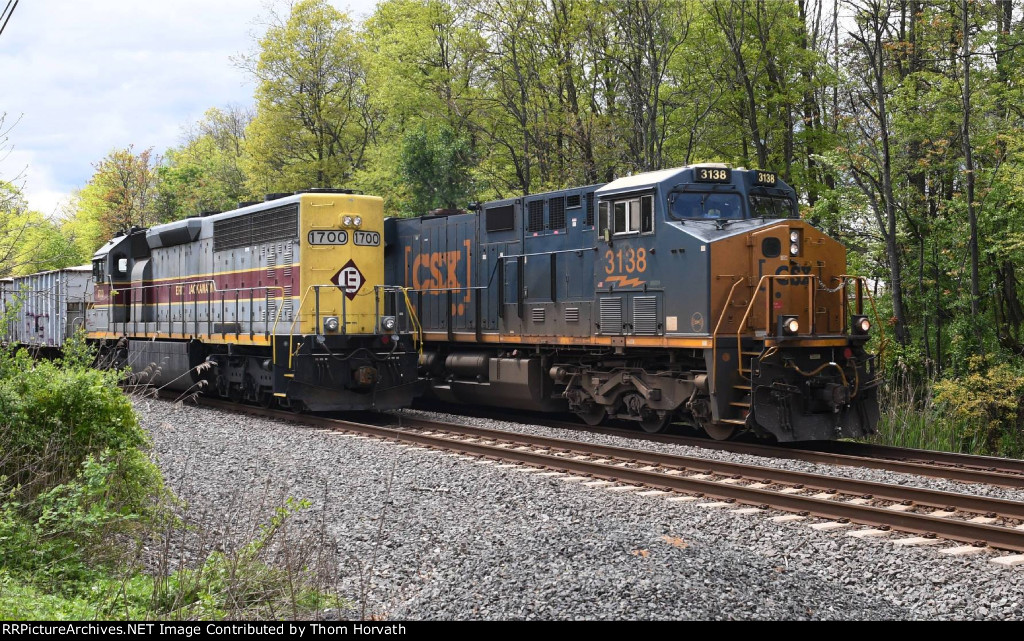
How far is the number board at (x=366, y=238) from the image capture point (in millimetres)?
14414

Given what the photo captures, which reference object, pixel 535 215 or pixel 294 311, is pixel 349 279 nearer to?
pixel 294 311

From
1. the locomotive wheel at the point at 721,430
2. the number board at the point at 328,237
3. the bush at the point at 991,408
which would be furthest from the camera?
the number board at the point at 328,237

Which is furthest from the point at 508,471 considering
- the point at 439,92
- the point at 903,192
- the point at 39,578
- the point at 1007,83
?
the point at 439,92

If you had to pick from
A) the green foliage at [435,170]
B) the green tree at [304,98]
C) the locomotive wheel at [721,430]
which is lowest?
the locomotive wheel at [721,430]

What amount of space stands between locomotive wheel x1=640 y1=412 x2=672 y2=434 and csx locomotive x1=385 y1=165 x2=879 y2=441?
0.02m

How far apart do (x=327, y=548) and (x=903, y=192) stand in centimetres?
1457

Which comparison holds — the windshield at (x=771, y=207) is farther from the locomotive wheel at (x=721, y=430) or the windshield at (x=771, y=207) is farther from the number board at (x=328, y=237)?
the number board at (x=328, y=237)

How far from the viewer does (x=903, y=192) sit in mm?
17031

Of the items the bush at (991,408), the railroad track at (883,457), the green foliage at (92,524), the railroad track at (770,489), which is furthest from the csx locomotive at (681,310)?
the green foliage at (92,524)

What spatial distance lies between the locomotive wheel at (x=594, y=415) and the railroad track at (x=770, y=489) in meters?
1.87

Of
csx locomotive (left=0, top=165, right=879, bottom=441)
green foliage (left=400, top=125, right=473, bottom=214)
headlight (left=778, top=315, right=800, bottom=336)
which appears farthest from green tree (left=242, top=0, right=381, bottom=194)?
headlight (left=778, top=315, right=800, bottom=336)

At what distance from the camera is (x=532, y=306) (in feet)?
45.4

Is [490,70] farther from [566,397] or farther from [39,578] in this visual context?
[39,578]

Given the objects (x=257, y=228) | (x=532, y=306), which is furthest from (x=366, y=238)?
(x=532, y=306)
